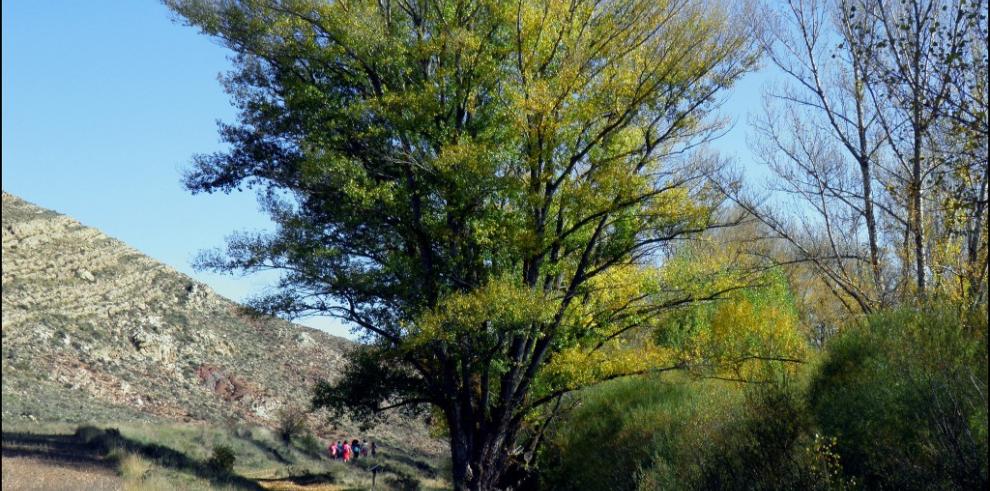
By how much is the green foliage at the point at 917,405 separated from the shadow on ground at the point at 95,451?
1270 cm

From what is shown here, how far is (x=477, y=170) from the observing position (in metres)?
16.3

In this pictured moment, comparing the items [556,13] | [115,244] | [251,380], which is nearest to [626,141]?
[556,13]

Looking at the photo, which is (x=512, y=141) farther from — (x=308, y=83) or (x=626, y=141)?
(x=308, y=83)

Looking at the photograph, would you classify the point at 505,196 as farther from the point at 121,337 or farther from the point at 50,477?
the point at 121,337

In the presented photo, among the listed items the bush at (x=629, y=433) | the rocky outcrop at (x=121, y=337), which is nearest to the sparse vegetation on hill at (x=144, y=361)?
the rocky outcrop at (x=121, y=337)

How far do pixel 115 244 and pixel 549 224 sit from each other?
3969 centimetres

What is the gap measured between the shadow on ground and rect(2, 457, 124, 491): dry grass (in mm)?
719

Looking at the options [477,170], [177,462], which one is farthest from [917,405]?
[177,462]

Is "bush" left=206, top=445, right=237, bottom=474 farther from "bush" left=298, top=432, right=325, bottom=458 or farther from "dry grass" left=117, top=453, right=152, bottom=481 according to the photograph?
"bush" left=298, top=432, right=325, bottom=458

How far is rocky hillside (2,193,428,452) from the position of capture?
36688 millimetres

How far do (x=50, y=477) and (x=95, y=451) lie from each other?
6.71m

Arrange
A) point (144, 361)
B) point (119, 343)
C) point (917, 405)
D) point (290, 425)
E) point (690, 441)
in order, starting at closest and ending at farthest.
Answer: point (917, 405)
point (690, 441)
point (290, 425)
point (144, 361)
point (119, 343)

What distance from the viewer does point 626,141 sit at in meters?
18.3

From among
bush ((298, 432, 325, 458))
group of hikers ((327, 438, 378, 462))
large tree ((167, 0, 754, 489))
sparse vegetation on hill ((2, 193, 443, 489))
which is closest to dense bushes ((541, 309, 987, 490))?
large tree ((167, 0, 754, 489))
